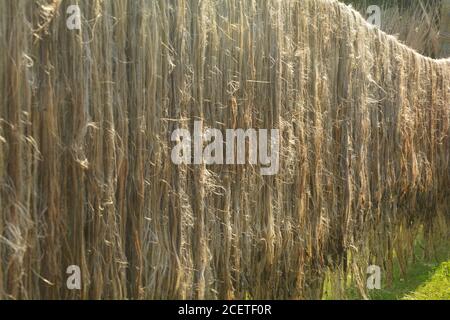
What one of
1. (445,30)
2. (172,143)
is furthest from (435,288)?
(445,30)

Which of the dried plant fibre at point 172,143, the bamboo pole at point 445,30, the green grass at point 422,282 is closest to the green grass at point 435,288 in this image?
the green grass at point 422,282

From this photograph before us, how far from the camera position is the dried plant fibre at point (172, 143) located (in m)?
2.37

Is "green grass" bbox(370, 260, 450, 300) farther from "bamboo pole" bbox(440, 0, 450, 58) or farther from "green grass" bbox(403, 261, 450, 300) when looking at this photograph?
"bamboo pole" bbox(440, 0, 450, 58)

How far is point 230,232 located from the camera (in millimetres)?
3242

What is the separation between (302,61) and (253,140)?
2.35 feet

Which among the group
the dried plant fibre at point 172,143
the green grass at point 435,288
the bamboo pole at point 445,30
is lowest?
the green grass at point 435,288

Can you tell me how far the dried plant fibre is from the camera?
2.37 m

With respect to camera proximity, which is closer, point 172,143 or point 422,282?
point 172,143

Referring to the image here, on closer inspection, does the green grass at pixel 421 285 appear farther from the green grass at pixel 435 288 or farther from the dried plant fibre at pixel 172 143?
the dried plant fibre at pixel 172 143

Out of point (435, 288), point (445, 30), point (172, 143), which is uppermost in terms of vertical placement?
point (445, 30)

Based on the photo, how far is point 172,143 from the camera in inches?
115

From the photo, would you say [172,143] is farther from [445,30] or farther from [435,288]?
[445,30]
